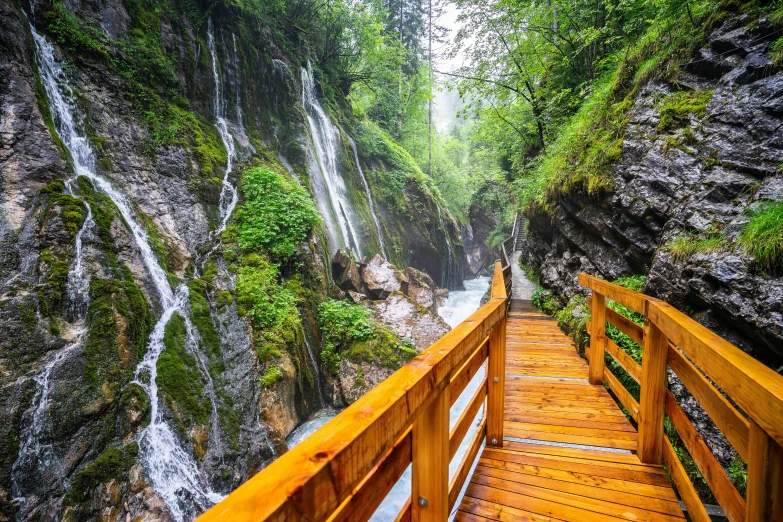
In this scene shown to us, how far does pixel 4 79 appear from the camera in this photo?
558 cm

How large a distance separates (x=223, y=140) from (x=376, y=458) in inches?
416

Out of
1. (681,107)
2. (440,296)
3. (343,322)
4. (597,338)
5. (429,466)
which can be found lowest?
(440,296)

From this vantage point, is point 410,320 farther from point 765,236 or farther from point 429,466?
point 429,466

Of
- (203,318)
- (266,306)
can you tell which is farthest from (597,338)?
(203,318)

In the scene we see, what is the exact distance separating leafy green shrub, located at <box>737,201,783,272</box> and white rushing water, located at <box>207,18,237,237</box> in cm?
896

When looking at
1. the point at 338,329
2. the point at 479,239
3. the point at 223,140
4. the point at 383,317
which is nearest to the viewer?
the point at 338,329

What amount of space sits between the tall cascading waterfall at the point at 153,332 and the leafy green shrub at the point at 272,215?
192cm

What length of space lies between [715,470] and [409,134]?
1000 inches

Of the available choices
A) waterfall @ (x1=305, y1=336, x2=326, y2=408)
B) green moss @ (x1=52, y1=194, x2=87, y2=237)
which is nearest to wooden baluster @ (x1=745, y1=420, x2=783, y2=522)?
waterfall @ (x1=305, y1=336, x2=326, y2=408)

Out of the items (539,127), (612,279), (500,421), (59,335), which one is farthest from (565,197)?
(59,335)

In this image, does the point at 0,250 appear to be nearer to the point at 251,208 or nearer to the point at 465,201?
the point at 251,208

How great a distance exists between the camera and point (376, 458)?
90 cm

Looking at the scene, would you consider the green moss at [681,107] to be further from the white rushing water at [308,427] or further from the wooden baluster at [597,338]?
the white rushing water at [308,427]

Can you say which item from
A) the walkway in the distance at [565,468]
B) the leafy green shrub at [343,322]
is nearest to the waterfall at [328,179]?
the leafy green shrub at [343,322]
